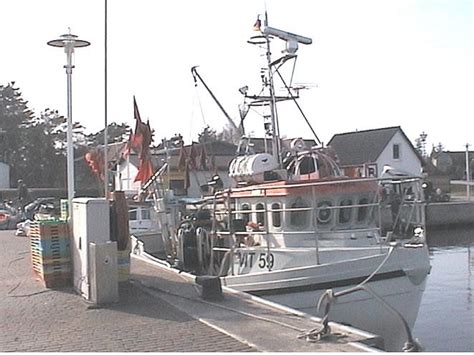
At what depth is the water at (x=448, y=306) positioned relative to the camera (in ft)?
52.1

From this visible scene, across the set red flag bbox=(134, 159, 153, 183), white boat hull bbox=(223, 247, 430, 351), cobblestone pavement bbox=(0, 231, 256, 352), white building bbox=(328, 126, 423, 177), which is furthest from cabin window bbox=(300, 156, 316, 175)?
white building bbox=(328, 126, 423, 177)

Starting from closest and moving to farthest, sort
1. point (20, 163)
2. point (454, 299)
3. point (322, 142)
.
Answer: point (322, 142) → point (454, 299) → point (20, 163)

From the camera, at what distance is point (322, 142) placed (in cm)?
1898

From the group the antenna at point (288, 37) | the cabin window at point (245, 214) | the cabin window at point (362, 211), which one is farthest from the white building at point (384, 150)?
the cabin window at point (362, 211)

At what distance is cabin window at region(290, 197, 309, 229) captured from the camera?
50.9ft

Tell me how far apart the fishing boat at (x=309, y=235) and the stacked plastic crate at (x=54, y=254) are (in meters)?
2.65

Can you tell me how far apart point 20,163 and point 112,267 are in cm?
5739

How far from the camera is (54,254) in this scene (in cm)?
1320

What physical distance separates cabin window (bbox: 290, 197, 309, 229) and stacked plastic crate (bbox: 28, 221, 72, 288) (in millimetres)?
4507

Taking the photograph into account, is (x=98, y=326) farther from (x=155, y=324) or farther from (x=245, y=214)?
(x=245, y=214)

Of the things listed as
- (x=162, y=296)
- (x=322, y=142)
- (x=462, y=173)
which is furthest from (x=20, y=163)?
(x=162, y=296)

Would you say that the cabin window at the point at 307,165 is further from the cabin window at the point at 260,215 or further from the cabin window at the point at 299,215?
the cabin window at the point at 299,215

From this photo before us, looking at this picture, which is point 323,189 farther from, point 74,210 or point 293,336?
point 293,336

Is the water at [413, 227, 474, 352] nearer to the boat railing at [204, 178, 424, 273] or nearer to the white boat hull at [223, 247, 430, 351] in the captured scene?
the white boat hull at [223, 247, 430, 351]
